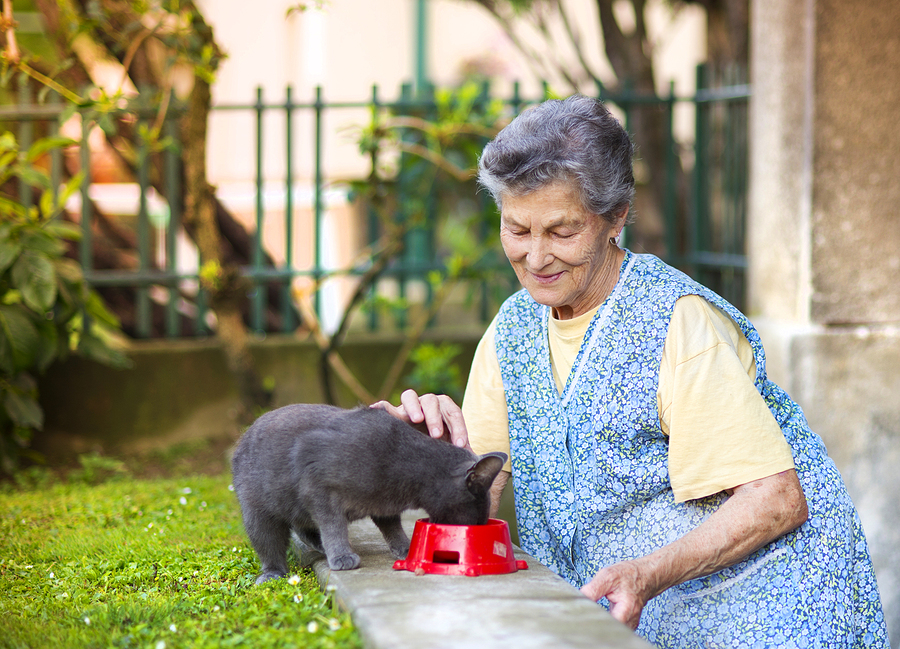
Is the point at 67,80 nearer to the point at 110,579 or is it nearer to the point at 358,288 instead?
the point at 358,288

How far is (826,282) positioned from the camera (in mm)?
5508

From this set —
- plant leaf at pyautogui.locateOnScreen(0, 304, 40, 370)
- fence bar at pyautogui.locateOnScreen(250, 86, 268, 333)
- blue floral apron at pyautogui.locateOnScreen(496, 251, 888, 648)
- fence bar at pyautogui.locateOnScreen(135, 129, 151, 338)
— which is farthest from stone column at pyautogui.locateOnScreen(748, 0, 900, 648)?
fence bar at pyautogui.locateOnScreen(135, 129, 151, 338)

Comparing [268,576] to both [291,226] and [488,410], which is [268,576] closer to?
[488,410]

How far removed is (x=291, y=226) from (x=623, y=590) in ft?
17.5

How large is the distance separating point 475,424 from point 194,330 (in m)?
4.94

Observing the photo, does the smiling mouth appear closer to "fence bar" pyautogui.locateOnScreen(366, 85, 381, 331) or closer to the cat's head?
the cat's head

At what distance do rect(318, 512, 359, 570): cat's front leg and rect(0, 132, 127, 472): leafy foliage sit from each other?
3.14 m

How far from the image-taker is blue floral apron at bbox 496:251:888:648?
2723mm

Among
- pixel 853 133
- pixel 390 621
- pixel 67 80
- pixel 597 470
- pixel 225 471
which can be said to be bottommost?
pixel 225 471

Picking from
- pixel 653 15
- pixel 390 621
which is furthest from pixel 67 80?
pixel 653 15

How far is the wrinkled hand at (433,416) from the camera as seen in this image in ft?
9.64

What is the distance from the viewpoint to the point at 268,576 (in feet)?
9.47

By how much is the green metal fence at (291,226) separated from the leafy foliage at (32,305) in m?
0.93

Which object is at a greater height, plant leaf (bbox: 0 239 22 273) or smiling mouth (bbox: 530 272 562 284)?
plant leaf (bbox: 0 239 22 273)
